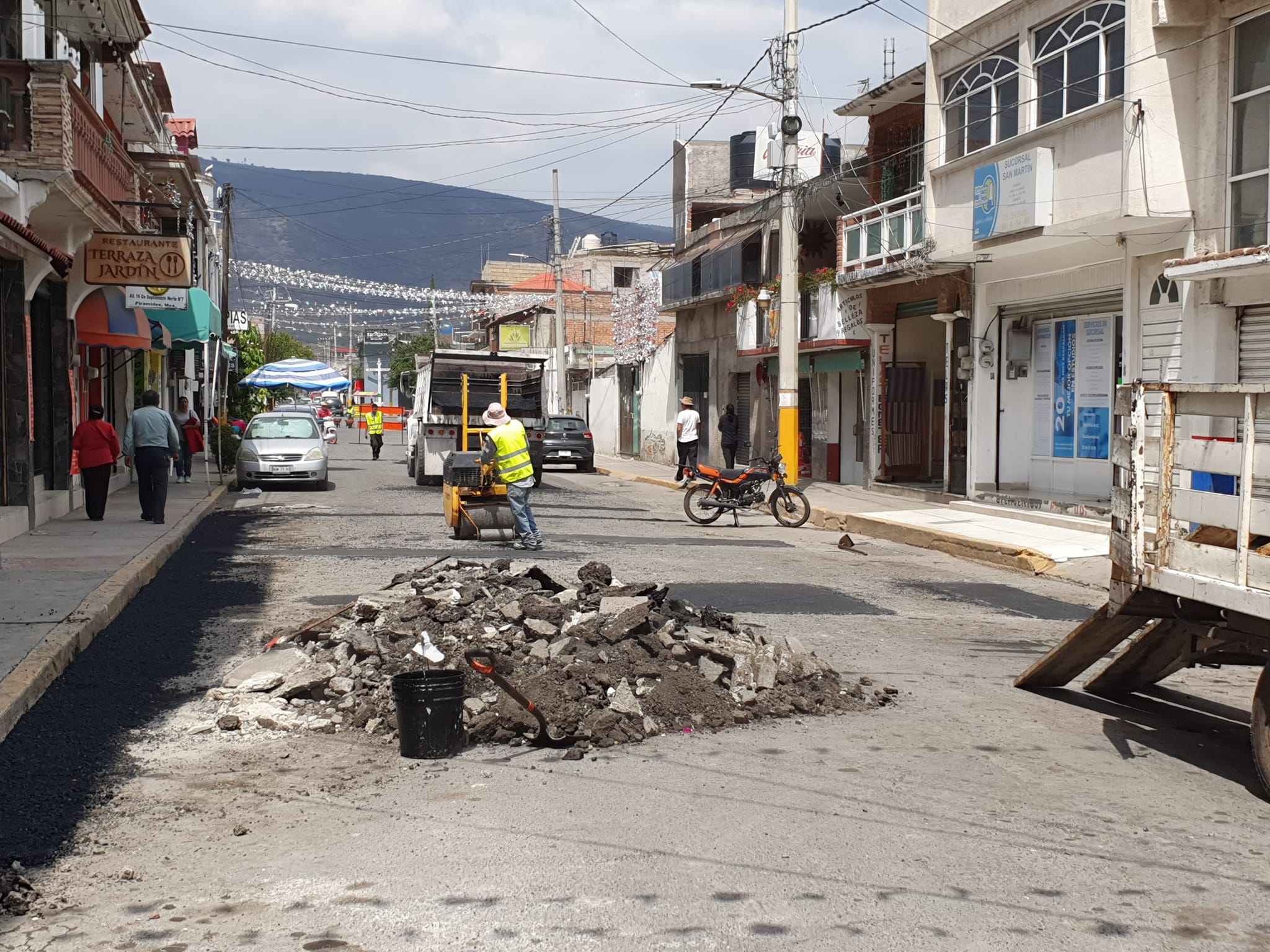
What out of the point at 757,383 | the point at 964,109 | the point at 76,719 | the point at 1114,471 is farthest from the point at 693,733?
the point at 757,383

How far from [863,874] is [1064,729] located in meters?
2.80

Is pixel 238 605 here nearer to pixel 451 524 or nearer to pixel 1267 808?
pixel 451 524

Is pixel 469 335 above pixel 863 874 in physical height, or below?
above

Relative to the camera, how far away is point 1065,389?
1962 cm

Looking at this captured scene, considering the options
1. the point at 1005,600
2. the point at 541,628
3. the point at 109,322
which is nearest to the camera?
the point at 541,628

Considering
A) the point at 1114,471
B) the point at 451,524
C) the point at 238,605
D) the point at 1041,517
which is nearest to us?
the point at 1114,471

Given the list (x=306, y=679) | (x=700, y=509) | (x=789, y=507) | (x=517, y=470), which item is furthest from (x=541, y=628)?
(x=789, y=507)

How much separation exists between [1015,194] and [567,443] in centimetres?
1836

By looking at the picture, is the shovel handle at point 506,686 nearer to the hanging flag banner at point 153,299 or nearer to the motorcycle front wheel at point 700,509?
the motorcycle front wheel at point 700,509

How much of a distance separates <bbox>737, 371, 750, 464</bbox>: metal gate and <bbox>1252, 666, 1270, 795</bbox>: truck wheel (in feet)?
91.1

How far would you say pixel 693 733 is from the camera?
679 centimetres

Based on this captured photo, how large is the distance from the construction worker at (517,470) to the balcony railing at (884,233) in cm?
936

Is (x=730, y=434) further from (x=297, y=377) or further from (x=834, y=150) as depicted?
(x=297, y=377)

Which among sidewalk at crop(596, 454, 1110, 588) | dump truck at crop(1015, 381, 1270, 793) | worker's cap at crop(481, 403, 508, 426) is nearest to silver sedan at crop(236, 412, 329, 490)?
sidewalk at crop(596, 454, 1110, 588)
